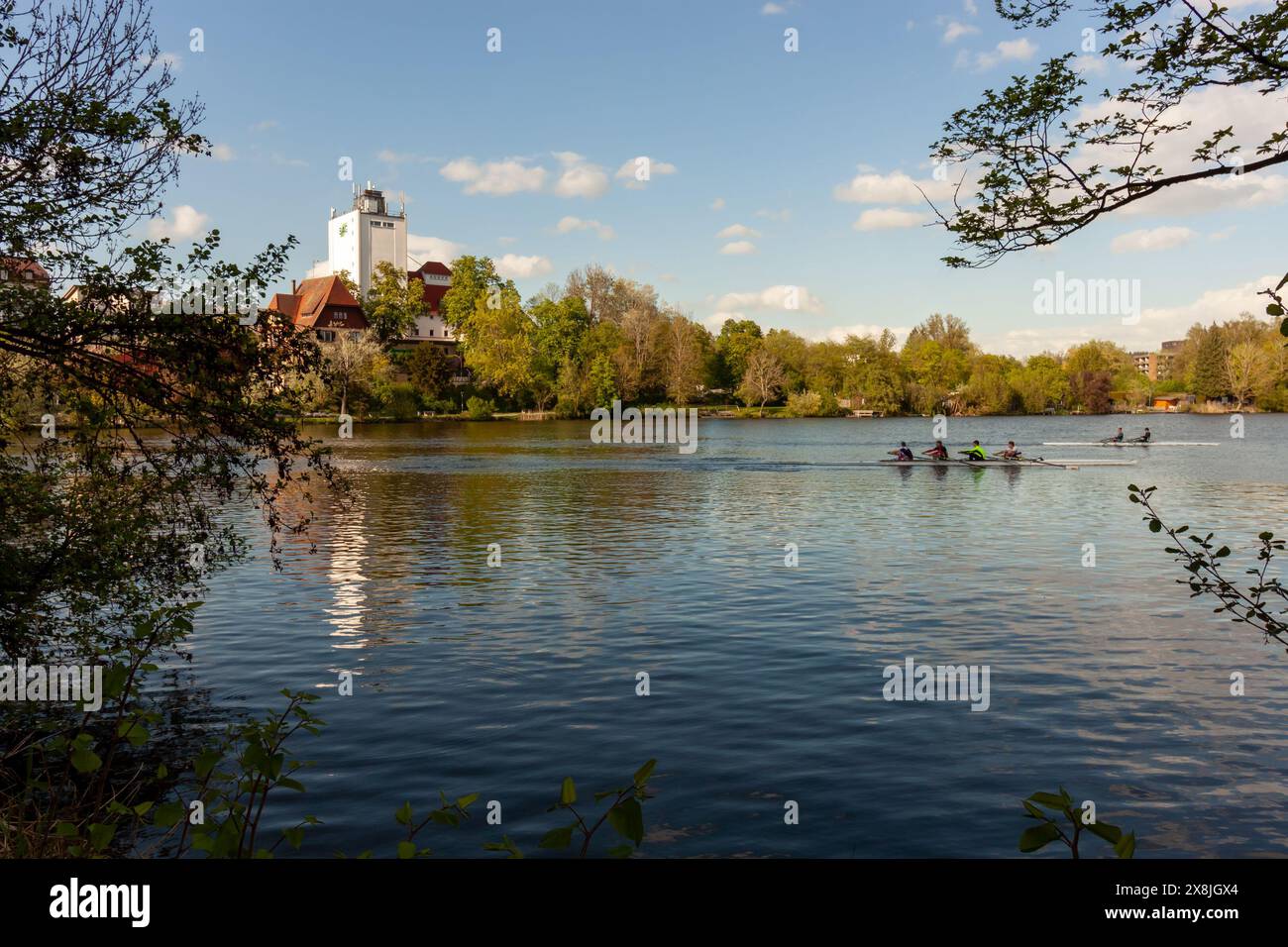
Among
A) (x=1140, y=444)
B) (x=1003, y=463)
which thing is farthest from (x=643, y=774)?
(x=1140, y=444)

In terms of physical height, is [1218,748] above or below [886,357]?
below

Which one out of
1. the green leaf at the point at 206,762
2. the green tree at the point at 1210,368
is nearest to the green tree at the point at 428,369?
the green leaf at the point at 206,762

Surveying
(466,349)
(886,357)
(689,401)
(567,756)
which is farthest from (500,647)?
(886,357)

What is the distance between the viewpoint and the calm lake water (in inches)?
415

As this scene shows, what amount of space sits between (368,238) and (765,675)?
166 m

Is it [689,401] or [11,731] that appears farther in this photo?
[689,401]

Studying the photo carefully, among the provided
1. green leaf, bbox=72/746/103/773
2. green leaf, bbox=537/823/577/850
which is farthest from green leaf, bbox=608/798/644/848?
green leaf, bbox=72/746/103/773

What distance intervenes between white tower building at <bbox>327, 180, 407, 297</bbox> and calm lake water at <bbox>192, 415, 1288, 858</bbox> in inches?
5536

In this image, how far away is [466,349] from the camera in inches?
5640
